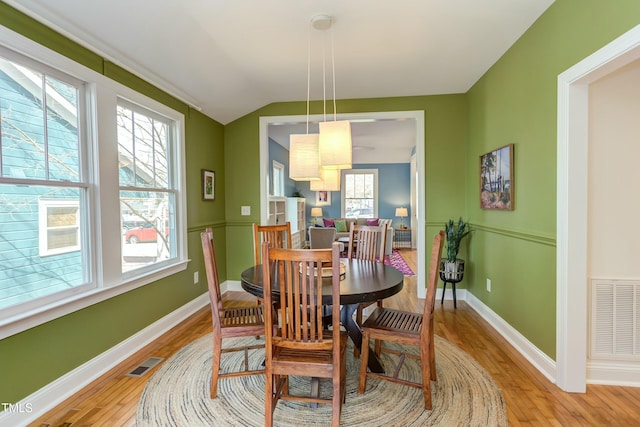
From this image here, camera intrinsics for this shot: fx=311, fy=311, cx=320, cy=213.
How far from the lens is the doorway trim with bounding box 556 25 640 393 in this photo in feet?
6.36

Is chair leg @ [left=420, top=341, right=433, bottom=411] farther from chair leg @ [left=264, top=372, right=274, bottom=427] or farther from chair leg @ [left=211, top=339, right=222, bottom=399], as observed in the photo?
chair leg @ [left=211, top=339, right=222, bottom=399]

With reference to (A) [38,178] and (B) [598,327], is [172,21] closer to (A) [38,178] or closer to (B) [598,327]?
(A) [38,178]

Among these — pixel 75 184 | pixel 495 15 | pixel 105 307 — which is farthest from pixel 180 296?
pixel 495 15

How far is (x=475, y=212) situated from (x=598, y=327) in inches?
69.5

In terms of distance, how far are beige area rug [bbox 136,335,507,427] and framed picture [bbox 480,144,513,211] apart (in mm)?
1459

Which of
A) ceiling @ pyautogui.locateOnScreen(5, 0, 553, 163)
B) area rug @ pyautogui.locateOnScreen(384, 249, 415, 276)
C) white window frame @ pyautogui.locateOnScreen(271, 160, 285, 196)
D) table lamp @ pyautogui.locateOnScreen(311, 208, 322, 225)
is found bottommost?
area rug @ pyautogui.locateOnScreen(384, 249, 415, 276)

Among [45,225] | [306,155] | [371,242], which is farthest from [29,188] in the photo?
[371,242]

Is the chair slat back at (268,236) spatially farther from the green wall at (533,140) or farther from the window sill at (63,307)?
the green wall at (533,140)

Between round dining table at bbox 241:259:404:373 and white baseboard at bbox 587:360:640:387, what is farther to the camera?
white baseboard at bbox 587:360:640:387

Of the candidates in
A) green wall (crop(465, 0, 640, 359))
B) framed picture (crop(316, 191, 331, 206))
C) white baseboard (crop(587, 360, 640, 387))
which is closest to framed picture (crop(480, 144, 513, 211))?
green wall (crop(465, 0, 640, 359))

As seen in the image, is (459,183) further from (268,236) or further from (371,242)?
(268,236)

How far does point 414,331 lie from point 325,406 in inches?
27.7

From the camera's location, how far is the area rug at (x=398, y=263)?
5596mm

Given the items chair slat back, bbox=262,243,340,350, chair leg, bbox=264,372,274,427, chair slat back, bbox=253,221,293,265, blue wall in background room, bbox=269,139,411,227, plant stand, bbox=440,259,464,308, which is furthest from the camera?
blue wall in background room, bbox=269,139,411,227
